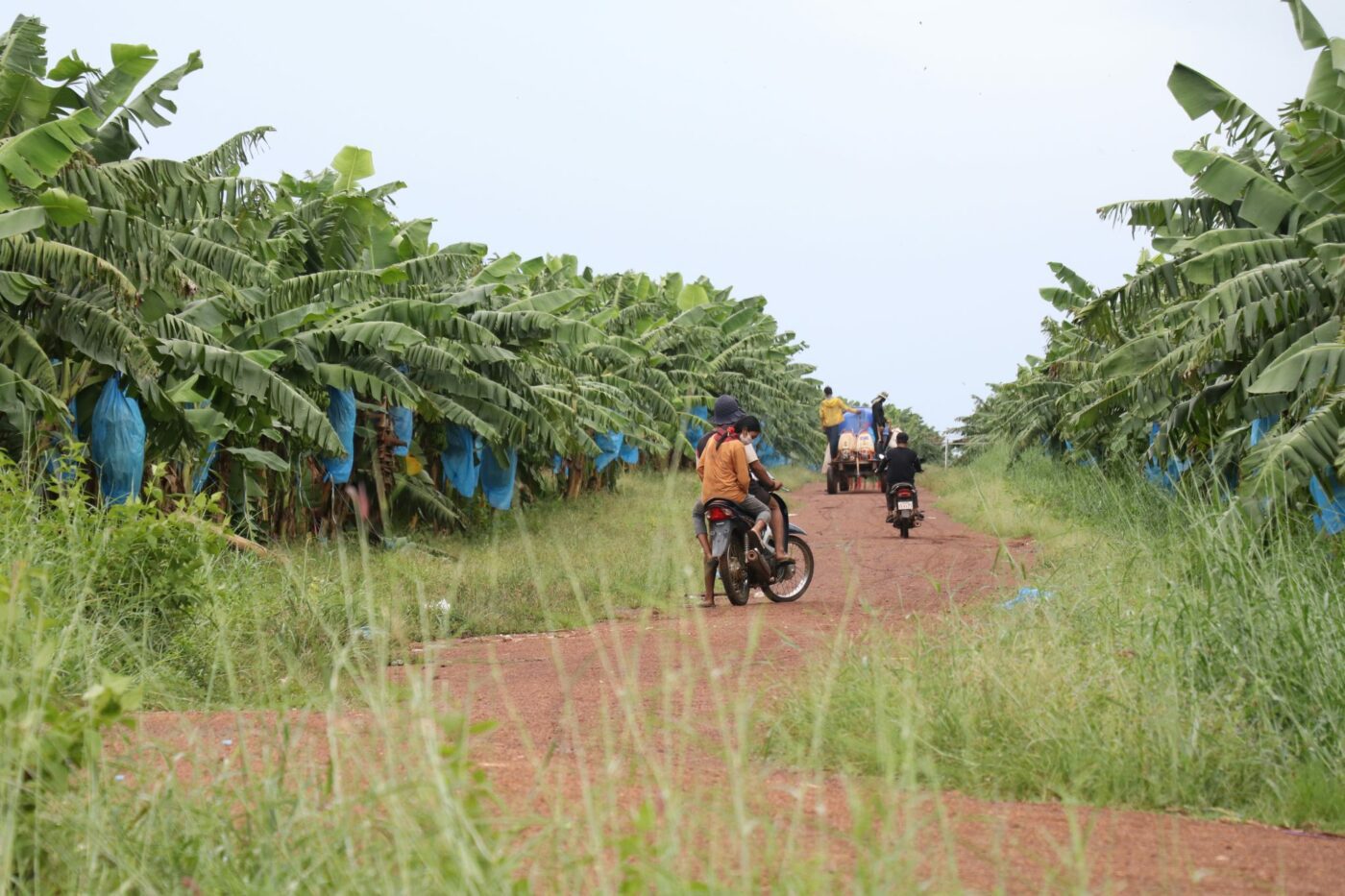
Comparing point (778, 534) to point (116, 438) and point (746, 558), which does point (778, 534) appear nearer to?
point (746, 558)

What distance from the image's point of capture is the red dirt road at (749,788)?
357 cm

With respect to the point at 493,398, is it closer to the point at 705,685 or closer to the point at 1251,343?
the point at 1251,343

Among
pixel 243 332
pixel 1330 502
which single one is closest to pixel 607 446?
pixel 243 332

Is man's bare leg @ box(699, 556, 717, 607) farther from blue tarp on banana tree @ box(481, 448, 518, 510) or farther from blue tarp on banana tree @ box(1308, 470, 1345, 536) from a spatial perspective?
blue tarp on banana tree @ box(481, 448, 518, 510)

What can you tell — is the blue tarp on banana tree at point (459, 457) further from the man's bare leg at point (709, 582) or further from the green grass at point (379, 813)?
the green grass at point (379, 813)

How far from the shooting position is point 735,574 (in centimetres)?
1366

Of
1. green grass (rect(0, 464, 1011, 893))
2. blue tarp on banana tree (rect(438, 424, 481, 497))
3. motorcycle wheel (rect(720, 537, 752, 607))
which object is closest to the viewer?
green grass (rect(0, 464, 1011, 893))

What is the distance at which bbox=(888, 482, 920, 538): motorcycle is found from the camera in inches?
816

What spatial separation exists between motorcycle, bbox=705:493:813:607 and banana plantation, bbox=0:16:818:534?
397 cm

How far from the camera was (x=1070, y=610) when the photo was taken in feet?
25.8

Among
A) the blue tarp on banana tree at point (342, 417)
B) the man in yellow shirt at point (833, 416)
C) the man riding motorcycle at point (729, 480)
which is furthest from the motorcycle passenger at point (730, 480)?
the man in yellow shirt at point (833, 416)

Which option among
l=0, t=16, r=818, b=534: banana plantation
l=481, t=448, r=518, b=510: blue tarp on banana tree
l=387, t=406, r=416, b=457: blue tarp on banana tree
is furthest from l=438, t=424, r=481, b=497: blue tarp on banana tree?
l=387, t=406, r=416, b=457: blue tarp on banana tree

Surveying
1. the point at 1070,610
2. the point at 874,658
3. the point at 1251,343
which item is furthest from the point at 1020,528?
the point at 874,658

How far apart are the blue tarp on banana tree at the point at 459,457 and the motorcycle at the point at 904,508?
6048 millimetres
